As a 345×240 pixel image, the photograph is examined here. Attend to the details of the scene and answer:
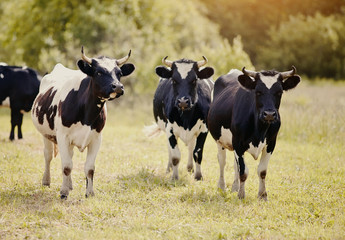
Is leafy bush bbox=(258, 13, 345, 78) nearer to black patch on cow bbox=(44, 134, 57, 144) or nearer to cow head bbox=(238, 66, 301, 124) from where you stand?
cow head bbox=(238, 66, 301, 124)

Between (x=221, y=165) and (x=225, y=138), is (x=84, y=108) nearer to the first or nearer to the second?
(x=225, y=138)

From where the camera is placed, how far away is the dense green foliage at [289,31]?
43812mm

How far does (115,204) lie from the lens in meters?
6.46

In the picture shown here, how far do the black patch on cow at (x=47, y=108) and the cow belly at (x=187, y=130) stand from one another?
7.30 ft

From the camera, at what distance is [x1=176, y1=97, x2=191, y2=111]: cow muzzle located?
7.50 m

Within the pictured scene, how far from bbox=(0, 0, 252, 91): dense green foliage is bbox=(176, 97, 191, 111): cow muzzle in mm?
12264

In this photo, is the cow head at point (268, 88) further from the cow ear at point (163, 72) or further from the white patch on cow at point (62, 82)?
the white patch on cow at point (62, 82)

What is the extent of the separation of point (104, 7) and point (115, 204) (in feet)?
64.4

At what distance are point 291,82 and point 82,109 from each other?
3147 millimetres

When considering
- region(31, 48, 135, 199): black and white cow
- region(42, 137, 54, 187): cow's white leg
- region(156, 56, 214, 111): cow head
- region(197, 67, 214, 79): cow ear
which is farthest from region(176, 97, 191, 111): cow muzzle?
region(42, 137, 54, 187): cow's white leg

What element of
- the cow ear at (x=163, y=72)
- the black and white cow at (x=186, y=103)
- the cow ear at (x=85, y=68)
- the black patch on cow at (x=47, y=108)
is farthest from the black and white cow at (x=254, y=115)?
the black patch on cow at (x=47, y=108)

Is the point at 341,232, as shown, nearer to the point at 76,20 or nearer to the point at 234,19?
the point at 76,20

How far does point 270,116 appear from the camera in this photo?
19.7ft

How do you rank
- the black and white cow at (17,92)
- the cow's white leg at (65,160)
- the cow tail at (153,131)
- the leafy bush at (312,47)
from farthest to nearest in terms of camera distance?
the leafy bush at (312,47), the black and white cow at (17,92), the cow tail at (153,131), the cow's white leg at (65,160)
